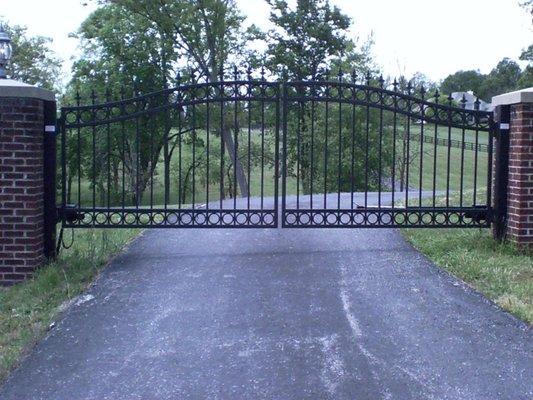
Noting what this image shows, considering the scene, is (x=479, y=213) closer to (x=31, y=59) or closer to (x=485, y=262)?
(x=485, y=262)

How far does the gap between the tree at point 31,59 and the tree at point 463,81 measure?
28429 mm

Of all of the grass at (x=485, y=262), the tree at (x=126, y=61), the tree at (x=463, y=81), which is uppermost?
the tree at (x=463, y=81)

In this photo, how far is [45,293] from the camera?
689cm

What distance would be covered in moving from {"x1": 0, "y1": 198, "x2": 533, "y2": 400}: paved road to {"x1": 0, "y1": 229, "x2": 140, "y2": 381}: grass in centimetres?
14

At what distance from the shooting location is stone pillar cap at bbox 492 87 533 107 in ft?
25.9

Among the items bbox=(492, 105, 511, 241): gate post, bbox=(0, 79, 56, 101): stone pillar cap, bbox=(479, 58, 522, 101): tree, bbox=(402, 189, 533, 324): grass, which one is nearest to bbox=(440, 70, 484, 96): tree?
bbox=(479, 58, 522, 101): tree

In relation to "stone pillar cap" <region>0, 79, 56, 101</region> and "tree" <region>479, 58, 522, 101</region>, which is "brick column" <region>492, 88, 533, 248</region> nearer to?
"stone pillar cap" <region>0, 79, 56, 101</region>

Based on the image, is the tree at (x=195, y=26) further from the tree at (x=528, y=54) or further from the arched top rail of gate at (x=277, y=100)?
the arched top rail of gate at (x=277, y=100)

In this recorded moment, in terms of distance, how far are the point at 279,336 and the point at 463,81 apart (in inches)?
2166

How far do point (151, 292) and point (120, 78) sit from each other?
23.1 m

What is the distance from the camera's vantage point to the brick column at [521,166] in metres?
7.99


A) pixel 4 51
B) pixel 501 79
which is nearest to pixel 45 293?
pixel 4 51

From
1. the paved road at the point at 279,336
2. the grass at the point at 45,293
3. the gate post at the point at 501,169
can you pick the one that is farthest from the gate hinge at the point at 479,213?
the grass at the point at 45,293

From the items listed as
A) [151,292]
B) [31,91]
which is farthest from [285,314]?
[31,91]
